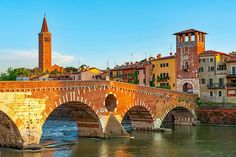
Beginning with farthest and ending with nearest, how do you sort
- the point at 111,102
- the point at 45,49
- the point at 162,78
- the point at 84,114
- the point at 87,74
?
the point at 45,49 < the point at 87,74 < the point at 162,78 < the point at 111,102 < the point at 84,114

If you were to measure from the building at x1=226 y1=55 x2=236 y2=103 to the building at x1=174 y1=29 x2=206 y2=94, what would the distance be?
14.8ft

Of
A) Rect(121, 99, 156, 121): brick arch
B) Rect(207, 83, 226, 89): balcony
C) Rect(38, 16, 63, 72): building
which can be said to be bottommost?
Rect(121, 99, 156, 121): brick arch

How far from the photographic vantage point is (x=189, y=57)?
5853 cm

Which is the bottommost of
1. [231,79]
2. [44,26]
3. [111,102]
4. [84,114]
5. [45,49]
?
[84,114]

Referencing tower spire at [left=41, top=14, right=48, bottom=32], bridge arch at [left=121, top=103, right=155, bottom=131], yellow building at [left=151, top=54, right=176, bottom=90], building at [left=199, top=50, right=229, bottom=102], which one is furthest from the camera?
tower spire at [left=41, top=14, right=48, bottom=32]

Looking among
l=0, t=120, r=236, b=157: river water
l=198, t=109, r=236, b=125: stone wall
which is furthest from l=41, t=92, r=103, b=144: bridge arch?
l=198, t=109, r=236, b=125: stone wall

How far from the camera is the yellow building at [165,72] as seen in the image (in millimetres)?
61094

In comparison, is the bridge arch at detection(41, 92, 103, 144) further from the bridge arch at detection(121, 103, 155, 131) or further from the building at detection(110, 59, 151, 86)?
the building at detection(110, 59, 151, 86)

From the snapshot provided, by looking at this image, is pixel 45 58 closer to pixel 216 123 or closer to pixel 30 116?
pixel 216 123

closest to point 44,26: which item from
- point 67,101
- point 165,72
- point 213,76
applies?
point 165,72

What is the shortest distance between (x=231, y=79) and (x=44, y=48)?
254 feet

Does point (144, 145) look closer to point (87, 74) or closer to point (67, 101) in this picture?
point (67, 101)

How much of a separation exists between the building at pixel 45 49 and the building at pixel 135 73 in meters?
53.8

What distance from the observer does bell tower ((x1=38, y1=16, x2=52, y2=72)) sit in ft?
396
